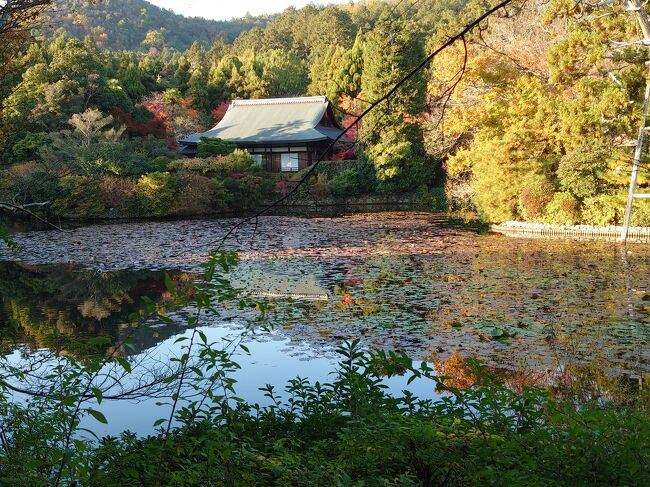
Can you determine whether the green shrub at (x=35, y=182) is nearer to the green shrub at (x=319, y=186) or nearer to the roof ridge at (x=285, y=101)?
the green shrub at (x=319, y=186)

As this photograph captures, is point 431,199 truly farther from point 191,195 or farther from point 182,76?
point 182,76

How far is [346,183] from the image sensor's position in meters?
24.2

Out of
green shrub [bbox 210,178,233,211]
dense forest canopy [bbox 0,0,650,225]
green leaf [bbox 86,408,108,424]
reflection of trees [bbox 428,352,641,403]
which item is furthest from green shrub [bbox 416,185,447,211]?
green leaf [bbox 86,408,108,424]

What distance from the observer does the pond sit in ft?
18.1

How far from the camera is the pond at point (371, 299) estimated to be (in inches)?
217

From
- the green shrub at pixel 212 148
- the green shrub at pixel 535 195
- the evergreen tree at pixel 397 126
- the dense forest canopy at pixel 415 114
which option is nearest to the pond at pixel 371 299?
the green shrub at pixel 535 195

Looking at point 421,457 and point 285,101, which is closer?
point 421,457

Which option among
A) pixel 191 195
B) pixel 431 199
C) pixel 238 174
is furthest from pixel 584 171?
pixel 238 174

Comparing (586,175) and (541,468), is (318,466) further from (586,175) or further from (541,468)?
(586,175)

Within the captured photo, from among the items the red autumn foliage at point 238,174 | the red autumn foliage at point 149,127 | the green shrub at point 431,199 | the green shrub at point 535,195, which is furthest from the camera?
the red autumn foliage at point 149,127

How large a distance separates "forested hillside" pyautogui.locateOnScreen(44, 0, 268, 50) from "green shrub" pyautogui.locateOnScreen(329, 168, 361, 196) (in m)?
31.4

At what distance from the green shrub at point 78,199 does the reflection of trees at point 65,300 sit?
820 centimetres

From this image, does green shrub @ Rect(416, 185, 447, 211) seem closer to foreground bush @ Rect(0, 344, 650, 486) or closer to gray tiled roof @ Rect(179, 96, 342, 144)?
gray tiled roof @ Rect(179, 96, 342, 144)

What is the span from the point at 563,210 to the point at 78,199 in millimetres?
14302
